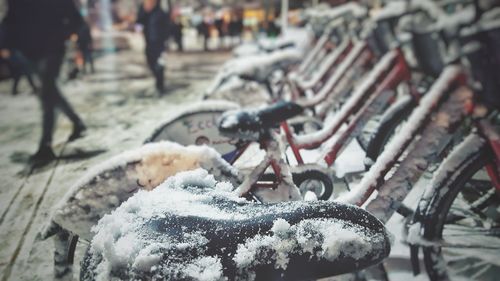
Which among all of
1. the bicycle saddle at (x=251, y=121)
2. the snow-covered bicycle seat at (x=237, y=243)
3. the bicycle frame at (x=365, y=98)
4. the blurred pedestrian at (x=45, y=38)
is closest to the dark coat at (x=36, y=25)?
the blurred pedestrian at (x=45, y=38)

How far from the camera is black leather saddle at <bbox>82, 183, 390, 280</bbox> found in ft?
3.89

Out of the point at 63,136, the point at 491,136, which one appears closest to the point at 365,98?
the point at 491,136

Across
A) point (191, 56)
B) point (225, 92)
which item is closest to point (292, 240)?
point (225, 92)

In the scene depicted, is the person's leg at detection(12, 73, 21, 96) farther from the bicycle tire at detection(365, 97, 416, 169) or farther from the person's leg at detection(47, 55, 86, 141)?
the bicycle tire at detection(365, 97, 416, 169)

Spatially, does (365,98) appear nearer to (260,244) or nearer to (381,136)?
(381,136)

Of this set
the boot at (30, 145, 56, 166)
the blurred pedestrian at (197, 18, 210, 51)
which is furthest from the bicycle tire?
the blurred pedestrian at (197, 18, 210, 51)

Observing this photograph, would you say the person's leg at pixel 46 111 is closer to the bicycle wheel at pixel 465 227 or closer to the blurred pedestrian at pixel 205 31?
the bicycle wheel at pixel 465 227

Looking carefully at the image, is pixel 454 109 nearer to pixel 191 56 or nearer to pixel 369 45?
pixel 369 45

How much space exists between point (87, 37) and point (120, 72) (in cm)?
143

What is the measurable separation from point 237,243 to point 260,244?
7cm

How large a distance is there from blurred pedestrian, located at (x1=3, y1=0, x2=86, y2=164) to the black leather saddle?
4.12 m

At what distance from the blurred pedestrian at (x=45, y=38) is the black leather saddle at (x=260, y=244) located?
4122 millimetres

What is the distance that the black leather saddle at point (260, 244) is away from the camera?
1.18 metres

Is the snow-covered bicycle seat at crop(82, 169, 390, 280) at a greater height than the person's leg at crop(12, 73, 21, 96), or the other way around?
the snow-covered bicycle seat at crop(82, 169, 390, 280)
